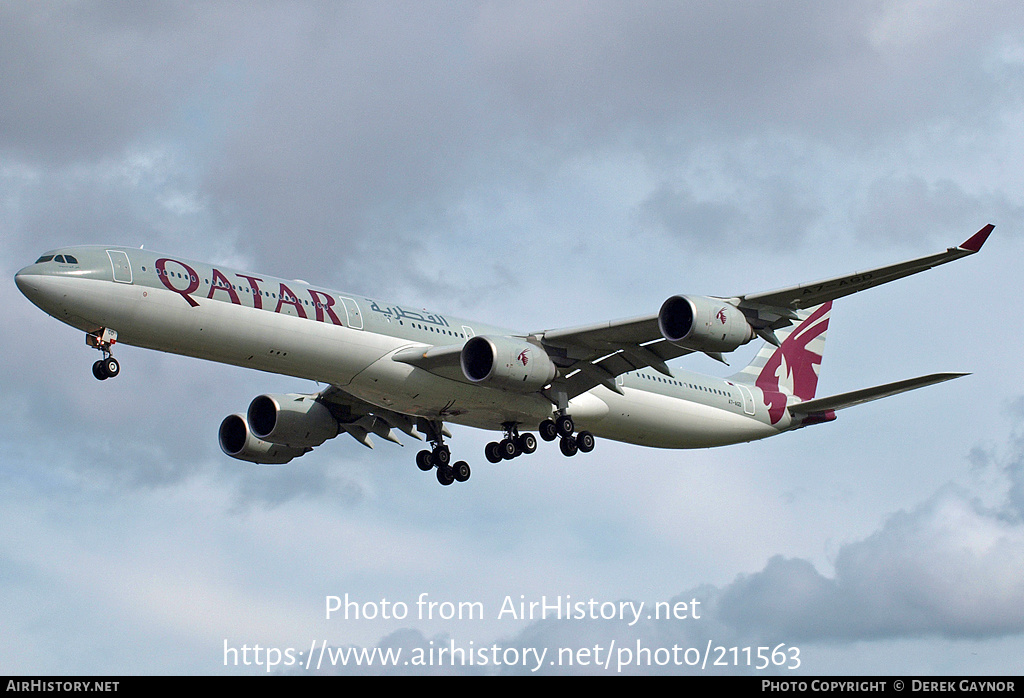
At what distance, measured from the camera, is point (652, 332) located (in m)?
37.2

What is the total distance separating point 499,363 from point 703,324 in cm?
618

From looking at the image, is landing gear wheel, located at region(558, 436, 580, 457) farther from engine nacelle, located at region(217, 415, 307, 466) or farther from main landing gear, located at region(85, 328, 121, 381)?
main landing gear, located at region(85, 328, 121, 381)

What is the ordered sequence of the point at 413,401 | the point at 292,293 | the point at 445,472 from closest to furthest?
1. the point at 292,293
2. the point at 413,401
3. the point at 445,472

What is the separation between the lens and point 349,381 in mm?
36844

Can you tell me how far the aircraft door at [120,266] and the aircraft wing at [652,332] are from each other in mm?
12624

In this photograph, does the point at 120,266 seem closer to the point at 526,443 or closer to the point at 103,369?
the point at 103,369

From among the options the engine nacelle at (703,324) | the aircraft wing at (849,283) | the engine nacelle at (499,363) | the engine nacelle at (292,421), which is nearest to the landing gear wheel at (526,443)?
the engine nacelle at (499,363)

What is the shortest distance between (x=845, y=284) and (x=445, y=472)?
1630cm

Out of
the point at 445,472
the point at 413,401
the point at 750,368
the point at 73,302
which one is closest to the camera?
the point at 73,302

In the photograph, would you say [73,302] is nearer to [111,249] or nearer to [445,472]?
Answer: [111,249]

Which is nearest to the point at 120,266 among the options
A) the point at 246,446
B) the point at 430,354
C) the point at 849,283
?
the point at 430,354

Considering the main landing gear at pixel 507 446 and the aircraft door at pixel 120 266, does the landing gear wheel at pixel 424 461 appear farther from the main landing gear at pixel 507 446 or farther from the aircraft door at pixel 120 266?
the aircraft door at pixel 120 266

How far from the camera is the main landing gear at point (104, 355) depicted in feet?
107
